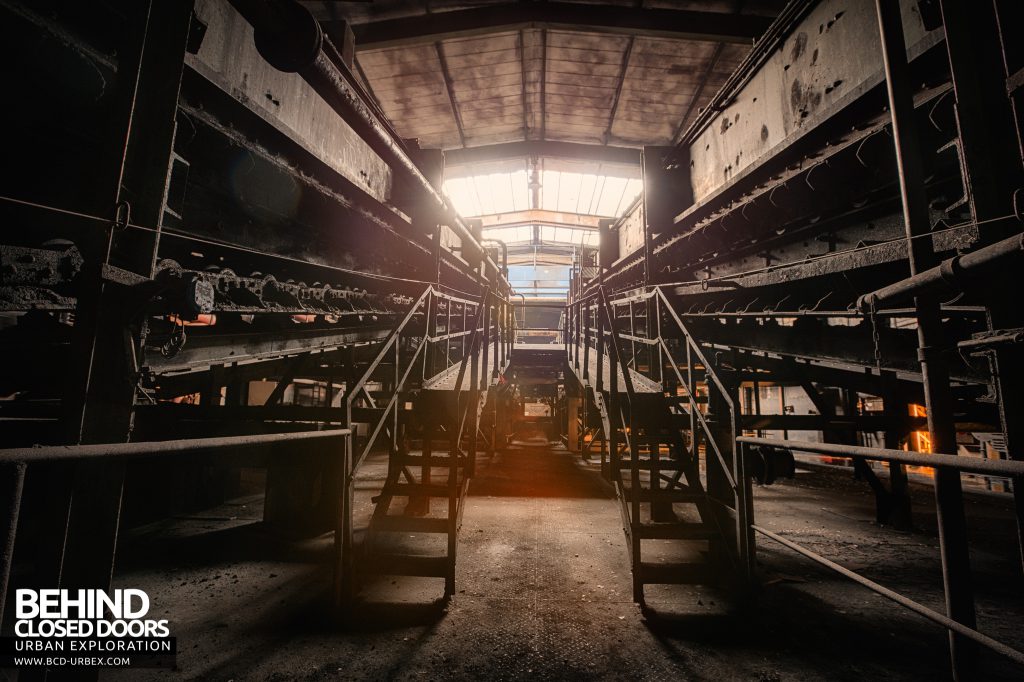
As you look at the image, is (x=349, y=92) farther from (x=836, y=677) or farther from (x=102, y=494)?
(x=836, y=677)

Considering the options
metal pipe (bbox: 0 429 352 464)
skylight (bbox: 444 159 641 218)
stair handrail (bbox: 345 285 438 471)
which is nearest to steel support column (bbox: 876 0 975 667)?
metal pipe (bbox: 0 429 352 464)

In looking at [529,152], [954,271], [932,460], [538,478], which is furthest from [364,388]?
[529,152]

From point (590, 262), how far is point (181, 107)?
13.2 meters

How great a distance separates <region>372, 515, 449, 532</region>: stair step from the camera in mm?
3584

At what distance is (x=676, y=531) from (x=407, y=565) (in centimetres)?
238

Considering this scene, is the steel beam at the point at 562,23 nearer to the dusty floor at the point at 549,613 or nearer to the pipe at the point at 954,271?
the pipe at the point at 954,271

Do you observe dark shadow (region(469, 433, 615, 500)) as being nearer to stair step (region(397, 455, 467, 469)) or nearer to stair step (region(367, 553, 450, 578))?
stair step (region(397, 455, 467, 469))

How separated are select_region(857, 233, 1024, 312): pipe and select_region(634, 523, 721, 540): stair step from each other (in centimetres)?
223

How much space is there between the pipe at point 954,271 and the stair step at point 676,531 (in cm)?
223

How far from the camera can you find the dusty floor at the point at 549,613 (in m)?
2.75

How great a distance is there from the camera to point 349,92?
16.5 ft

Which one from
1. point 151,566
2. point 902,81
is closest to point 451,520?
point 151,566

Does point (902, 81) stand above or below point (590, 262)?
below

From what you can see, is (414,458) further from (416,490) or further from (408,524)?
(408,524)
